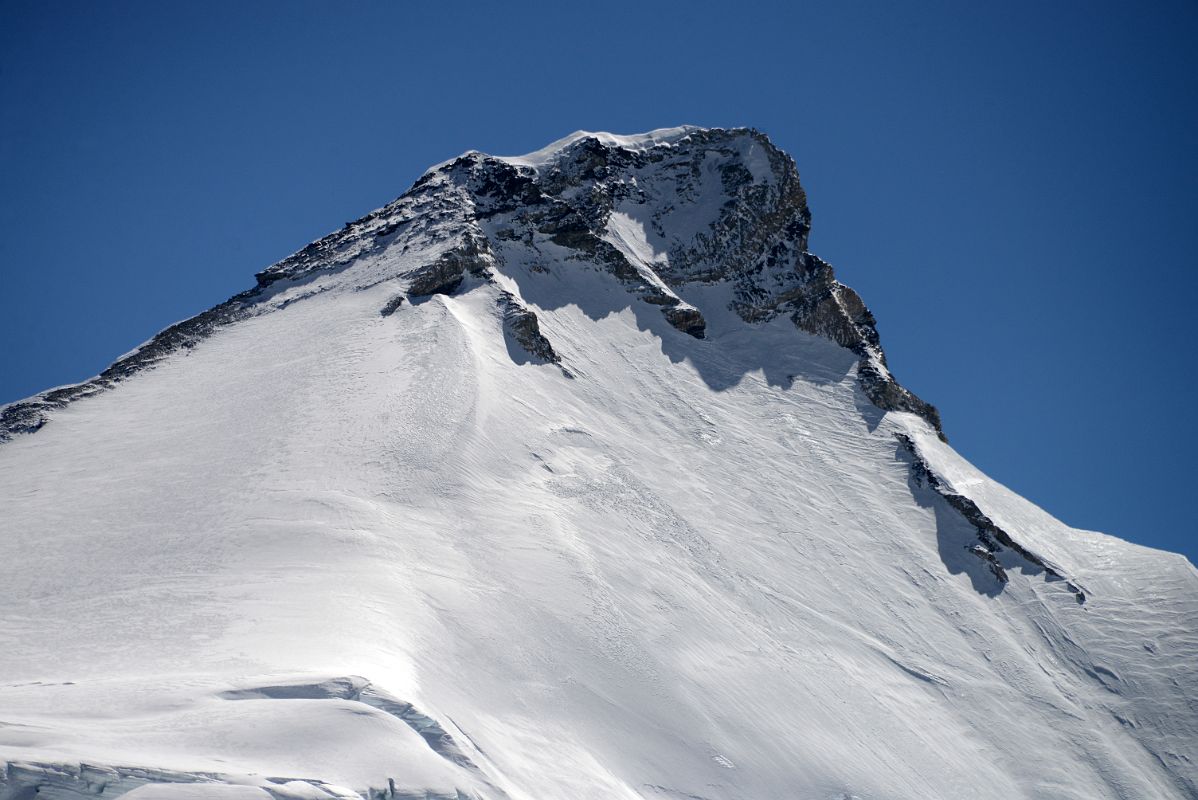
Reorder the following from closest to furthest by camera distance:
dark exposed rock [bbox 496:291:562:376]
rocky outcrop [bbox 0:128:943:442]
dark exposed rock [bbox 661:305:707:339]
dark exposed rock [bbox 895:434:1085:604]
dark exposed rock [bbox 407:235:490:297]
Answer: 1. dark exposed rock [bbox 895:434:1085:604]
2. dark exposed rock [bbox 496:291:562:376]
3. dark exposed rock [bbox 407:235:490:297]
4. rocky outcrop [bbox 0:128:943:442]
5. dark exposed rock [bbox 661:305:707:339]

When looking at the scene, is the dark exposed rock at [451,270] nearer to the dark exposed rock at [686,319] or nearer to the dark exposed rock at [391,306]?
the dark exposed rock at [391,306]

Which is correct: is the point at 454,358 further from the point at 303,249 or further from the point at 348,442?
the point at 303,249

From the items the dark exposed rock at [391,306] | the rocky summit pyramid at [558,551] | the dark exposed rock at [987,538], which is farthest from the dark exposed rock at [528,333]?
the dark exposed rock at [987,538]

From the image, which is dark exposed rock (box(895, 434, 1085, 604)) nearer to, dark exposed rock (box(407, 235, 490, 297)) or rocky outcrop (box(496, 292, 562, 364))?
rocky outcrop (box(496, 292, 562, 364))

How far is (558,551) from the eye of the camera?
34031 millimetres

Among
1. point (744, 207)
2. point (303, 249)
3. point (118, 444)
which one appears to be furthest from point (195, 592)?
point (744, 207)

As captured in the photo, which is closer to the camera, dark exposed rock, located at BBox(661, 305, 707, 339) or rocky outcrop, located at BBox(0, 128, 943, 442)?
rocky outcrop, located at BBox(0, 128, 943, 442)

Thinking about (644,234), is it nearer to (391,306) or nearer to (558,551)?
(391,306)

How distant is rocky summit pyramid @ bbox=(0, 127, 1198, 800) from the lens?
846 inches

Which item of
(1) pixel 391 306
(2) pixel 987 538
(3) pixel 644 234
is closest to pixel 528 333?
(1) pixel 391 306

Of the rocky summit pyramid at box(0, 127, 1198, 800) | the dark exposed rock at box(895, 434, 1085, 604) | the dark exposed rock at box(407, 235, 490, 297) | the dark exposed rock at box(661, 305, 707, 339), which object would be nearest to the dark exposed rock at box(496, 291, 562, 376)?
the rocky summit pyramid at box(0, 127, 1198, 800)

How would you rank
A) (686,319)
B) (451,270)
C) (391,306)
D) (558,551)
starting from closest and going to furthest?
(558,551), (391,306), (451,270), (686,319)

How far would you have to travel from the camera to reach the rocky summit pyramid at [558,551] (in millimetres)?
21484

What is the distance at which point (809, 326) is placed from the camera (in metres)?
59.3
